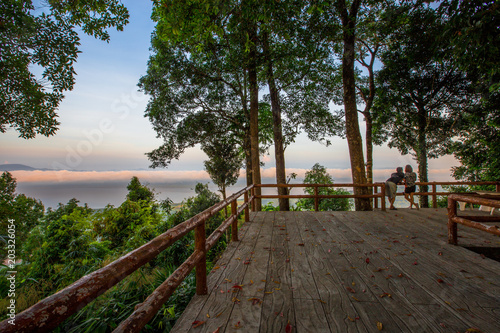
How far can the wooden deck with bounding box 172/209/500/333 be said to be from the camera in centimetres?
209

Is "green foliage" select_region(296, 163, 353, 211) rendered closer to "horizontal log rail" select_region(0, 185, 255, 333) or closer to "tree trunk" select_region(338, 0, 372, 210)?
"tree trunk" select_region(338, 0, 372, 210)

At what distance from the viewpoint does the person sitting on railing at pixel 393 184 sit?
834 cm

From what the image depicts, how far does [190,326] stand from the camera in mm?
2076

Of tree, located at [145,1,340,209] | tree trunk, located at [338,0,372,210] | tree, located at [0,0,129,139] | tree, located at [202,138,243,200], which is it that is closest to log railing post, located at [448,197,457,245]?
tree trunk, located at [338,0,372,210]

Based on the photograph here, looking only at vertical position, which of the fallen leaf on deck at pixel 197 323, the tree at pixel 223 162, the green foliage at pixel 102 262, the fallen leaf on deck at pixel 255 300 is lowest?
the green foliage at pixel 102 262

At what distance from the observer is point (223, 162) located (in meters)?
18.7

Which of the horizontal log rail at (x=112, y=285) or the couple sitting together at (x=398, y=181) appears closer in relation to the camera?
the horizontal log rail at (x=112, y=285)

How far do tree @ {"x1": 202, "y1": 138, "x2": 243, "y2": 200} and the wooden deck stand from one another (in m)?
13.1

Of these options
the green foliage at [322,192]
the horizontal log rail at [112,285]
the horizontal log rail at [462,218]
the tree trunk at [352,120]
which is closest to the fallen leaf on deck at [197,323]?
the horizontal log rail at [112,285]

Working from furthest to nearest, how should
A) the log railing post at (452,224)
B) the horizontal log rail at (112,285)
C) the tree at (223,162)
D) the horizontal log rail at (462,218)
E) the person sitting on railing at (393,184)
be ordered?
the tree at (223,162)
the person sitting on railing at (393,184)
the log railing post at (452,224)
the horizontal log rail at (462,218)
the horizontal log rail at (112,285)

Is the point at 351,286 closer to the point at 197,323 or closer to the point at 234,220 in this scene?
the point at 197,323

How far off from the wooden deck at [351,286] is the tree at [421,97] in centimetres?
1194

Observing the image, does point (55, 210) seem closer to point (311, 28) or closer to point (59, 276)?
point (59, 276)

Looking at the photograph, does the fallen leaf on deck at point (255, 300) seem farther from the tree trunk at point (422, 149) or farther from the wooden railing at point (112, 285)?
the tree trunk at point (422, 149)
